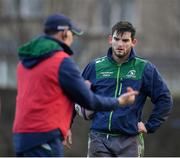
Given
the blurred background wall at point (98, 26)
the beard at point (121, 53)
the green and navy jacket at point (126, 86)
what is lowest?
the blurred background wall at point (98, 26)

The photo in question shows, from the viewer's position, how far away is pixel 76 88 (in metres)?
7.33

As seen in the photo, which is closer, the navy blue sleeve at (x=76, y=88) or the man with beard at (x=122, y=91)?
the navy blue sleeve at (x=76, y=88)

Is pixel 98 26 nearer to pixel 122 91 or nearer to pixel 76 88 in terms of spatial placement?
pixel 122 91

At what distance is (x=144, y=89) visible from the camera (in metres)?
9.19

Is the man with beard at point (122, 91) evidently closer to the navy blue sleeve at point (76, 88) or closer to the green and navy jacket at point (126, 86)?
the green and navy jacket at point (126, 86)

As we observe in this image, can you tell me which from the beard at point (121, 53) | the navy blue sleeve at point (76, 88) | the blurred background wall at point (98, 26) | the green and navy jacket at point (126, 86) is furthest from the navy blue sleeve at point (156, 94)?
the blurred background wall at point (98, 26)

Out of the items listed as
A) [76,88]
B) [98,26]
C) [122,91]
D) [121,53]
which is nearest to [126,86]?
[122,91]

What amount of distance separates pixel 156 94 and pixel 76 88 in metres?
2.09

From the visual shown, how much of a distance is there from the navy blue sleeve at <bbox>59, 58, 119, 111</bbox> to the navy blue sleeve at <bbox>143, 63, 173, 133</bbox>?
168 cm

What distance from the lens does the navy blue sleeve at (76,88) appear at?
729 centimetres

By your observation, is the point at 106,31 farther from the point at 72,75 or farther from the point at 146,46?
the point at 72,75

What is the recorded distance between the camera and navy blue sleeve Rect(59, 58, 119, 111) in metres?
7.29

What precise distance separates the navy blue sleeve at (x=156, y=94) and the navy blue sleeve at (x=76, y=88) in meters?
1.68

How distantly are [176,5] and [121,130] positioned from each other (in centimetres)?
1721
